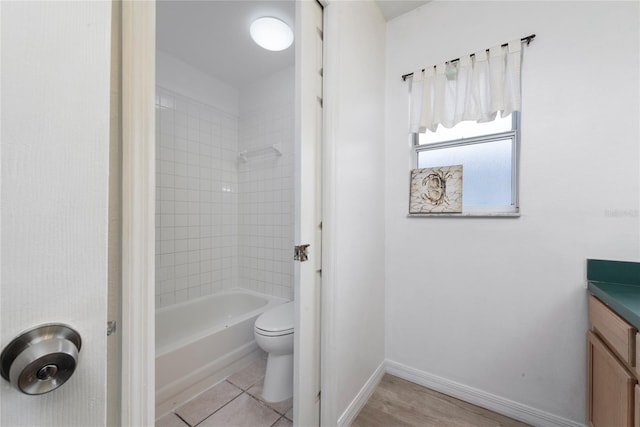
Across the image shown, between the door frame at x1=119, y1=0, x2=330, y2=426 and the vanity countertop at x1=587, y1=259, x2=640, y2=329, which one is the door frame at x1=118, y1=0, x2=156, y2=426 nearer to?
the door frame at x1=119, y1=0, x2=330, y2=426

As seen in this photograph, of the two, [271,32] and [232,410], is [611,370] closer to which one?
[232,410]

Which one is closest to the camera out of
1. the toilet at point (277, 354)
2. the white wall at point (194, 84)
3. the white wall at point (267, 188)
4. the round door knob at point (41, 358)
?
the round door knob at point (41, 358)

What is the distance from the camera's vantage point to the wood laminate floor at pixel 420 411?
141cm

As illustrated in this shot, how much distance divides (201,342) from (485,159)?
2259 millimetres

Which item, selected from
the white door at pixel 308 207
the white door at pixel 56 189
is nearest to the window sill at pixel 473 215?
the white door at pixel 308 207

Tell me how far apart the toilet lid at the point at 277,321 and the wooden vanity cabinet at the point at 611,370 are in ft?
4.74

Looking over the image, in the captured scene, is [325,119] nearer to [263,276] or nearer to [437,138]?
[437,138]

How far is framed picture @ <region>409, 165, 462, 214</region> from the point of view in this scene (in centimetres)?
Answer: 164

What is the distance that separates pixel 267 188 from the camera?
2568 mm

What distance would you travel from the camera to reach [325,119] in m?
1.28

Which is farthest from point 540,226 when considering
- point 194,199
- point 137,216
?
point 194,199

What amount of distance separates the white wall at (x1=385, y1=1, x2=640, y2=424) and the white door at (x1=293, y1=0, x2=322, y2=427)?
0.83 meters

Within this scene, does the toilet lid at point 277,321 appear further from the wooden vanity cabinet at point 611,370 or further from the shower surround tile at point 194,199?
the wooden vanity cabinet at point 611,370

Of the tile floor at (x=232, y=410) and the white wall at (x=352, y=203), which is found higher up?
the white wall at (x=352, y=203)
